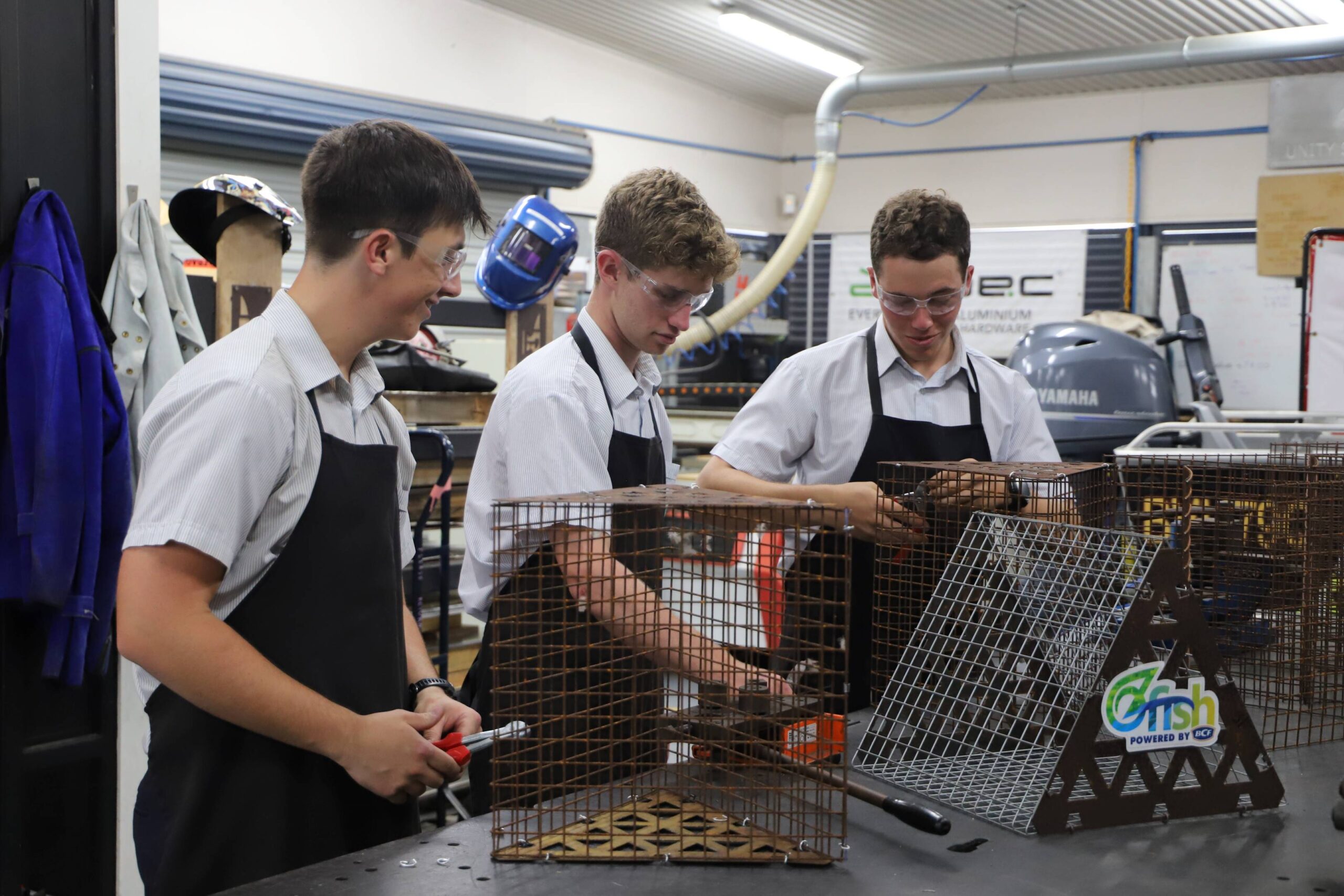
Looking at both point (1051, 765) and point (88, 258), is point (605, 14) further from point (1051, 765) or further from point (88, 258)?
point (1051, 765)

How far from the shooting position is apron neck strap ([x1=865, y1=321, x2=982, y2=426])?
7.17 feet

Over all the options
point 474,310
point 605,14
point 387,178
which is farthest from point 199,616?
point 605,14

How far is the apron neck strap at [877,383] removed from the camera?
219 centimetres

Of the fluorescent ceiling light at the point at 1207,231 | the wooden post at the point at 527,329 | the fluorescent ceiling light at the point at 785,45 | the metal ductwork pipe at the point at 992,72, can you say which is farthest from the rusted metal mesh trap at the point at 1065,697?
the fluorescent ceiling light at the point at 1207,231

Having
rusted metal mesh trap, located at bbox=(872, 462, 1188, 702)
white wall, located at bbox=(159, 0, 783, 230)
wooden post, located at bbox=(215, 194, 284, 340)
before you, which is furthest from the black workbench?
white wall, located at bbox=(159, 0, 783, 230)

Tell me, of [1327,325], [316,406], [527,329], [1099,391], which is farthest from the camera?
[1327,325]

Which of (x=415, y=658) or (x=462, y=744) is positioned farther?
(x=415, y=658)

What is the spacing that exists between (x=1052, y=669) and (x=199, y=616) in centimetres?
94

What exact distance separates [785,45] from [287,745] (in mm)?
6988

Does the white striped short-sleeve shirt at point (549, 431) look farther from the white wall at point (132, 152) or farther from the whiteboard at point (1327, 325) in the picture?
the whiteboard at point (1327, 325)

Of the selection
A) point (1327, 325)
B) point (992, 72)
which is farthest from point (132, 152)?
point (992, 72)

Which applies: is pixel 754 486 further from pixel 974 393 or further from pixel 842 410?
pixel 974 393

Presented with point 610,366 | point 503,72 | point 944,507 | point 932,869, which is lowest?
point 932,869

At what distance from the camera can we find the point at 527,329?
157 inches
